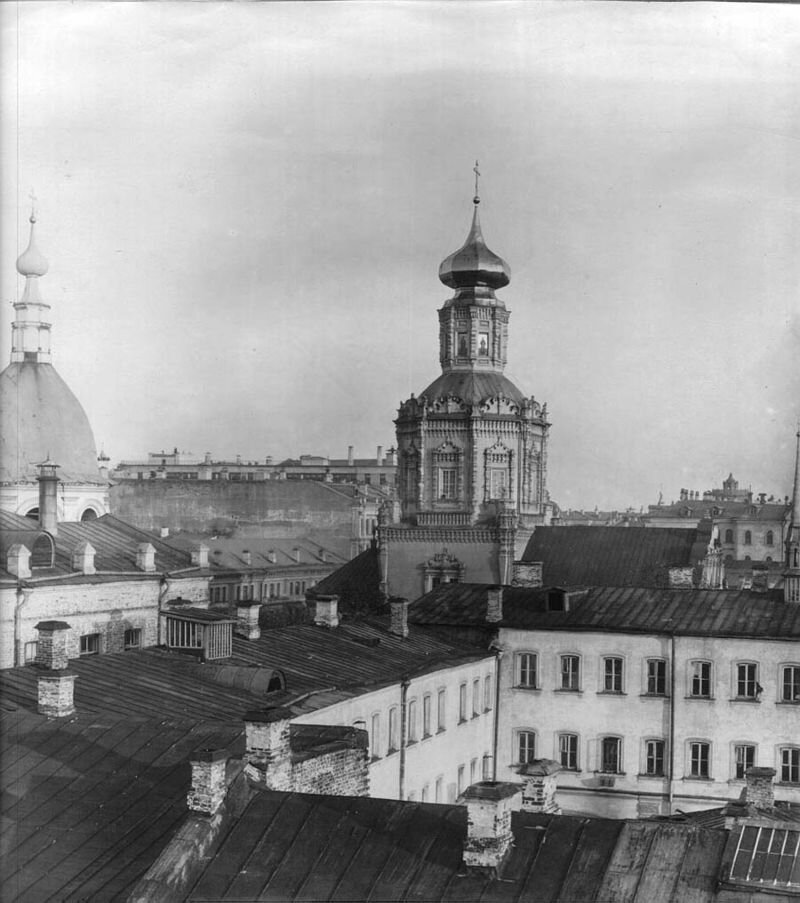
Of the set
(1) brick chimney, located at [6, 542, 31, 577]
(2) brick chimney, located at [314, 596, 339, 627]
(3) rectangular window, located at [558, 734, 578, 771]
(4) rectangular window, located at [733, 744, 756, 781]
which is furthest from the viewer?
(3) rectangular window, located at [558, 734, 578, 771]

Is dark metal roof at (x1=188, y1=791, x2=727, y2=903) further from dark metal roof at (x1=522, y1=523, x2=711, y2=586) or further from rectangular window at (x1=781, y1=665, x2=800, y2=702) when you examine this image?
dark metal roof at (x1=522, y1=523, x2=711, y2=586)

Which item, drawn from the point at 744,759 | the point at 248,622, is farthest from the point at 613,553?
the point at 248,622

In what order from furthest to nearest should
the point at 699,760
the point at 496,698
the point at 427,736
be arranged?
the point at 496,698 → the point at 699,760 → the point at 427,736

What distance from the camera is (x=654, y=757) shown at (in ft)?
130

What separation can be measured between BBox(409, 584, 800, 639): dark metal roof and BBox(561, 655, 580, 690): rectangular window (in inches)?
40.2

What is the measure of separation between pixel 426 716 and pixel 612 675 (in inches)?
342

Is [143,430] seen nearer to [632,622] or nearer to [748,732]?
[632,622]

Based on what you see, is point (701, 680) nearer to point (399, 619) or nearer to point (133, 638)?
point (399, 619)

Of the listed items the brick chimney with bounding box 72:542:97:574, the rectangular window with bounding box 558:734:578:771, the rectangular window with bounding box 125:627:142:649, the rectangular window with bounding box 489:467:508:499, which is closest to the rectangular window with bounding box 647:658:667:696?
the rectangular window with bounding box 558:734:578:771

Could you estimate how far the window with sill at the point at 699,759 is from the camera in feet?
128

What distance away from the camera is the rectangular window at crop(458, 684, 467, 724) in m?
37.4

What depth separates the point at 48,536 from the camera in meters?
39.7

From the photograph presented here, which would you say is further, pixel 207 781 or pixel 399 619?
pixel 399 619

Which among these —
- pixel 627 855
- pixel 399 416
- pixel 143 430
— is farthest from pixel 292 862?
pixel 399 416
